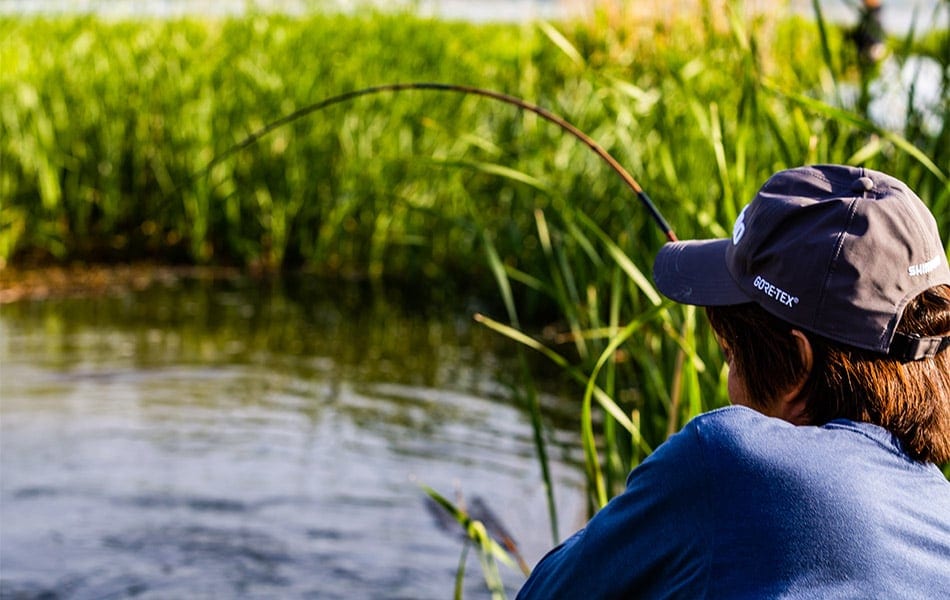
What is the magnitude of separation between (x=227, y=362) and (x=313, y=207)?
4.54 ft

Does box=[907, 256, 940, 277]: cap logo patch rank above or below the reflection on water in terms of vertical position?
above

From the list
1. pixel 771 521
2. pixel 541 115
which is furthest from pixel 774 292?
pixel 541 115

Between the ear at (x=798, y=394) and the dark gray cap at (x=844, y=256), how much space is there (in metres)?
0.03

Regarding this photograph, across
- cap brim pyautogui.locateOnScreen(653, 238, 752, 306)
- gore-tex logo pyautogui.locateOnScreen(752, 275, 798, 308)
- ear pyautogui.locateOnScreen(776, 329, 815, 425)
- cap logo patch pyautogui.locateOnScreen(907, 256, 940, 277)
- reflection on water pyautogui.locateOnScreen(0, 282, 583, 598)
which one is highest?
cap logo patch pyautogui.locateOnScreen(907, 256, 940, 277)

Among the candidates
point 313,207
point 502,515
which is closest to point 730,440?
point 502,515

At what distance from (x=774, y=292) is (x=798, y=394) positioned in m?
0.11

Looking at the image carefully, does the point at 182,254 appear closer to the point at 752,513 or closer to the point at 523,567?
the point at 523,567

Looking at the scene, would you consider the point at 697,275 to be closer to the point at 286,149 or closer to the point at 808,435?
the point at 808,435

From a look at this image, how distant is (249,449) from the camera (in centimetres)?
387

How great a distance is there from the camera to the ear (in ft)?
4.28

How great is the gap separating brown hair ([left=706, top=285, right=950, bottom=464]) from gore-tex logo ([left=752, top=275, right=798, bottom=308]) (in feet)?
0.11

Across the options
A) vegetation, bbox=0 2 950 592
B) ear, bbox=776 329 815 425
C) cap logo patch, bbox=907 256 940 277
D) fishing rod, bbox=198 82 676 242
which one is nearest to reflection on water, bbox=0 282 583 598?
vegetation, bbox=0 2 950 592

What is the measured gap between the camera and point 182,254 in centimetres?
629

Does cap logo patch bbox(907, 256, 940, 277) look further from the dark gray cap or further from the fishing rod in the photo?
the fishing rod
